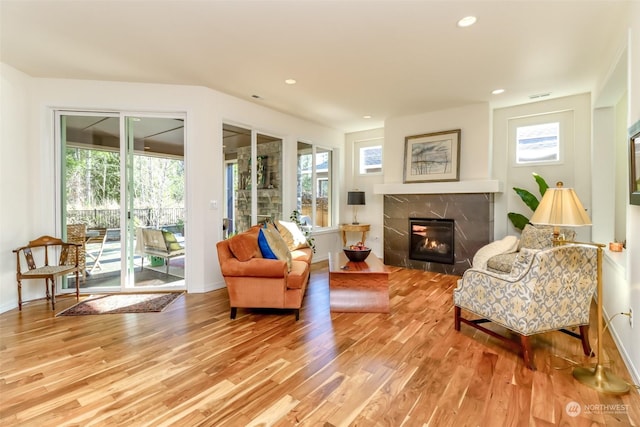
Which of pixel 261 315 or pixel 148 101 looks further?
pixel 148 101

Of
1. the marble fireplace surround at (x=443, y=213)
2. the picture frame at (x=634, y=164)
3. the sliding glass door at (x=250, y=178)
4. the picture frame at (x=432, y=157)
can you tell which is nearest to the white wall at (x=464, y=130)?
the picture frame at (x=432, y=157)

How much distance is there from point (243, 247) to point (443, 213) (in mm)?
3447

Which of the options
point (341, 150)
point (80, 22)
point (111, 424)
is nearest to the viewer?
point (111, 424)

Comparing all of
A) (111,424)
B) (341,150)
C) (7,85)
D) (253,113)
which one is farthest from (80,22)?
(341,150)

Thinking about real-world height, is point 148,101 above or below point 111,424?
above

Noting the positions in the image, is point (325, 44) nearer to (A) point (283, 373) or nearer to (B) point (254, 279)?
(B) point (254, 279)

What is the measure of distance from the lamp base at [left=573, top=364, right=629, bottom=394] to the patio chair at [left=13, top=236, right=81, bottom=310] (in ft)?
15.7

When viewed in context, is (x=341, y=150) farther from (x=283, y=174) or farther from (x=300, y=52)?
(x=300, y=52)

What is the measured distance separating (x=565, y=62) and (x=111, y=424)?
494 cm

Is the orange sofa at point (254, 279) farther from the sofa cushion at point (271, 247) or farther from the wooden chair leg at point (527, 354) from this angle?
the wooden chair leg at point (527, 354)

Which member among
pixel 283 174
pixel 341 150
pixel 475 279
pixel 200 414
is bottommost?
pixel 200 414

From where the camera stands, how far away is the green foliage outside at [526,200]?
4176 millimetres

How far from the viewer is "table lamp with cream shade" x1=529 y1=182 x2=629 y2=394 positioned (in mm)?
1905

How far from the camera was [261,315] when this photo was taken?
3.15 m
